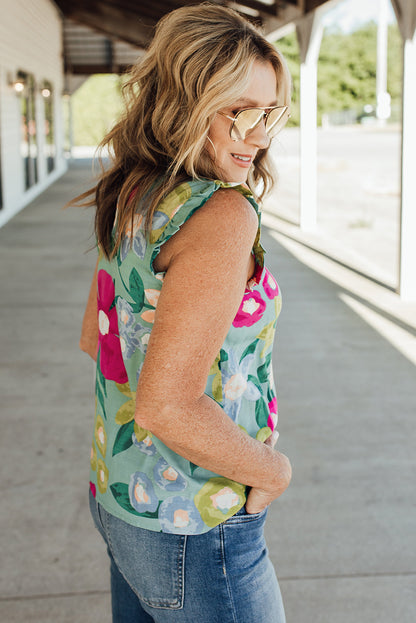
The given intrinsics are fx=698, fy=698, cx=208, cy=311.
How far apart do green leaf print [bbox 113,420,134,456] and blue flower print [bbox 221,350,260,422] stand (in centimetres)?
17

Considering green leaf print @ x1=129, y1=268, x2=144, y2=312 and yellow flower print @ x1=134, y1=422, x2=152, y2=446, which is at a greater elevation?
green leaf print @ x1=129, y1=268, x2=144, y2=312

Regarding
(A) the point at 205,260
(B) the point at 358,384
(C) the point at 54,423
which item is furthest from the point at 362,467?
(A) the point at 205,260

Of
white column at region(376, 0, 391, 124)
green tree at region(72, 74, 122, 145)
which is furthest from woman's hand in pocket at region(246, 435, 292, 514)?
white column at region(376, 0, 391, 124)

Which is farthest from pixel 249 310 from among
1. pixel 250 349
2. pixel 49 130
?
pixel 49 130

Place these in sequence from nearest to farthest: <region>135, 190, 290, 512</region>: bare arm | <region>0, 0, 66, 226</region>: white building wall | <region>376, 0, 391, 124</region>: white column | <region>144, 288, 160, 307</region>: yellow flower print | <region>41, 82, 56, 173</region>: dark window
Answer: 1. <region>135, 190, 290, 512</region>: bare arm
2. <region>144, 288, 160, 307</region>: yellow flower print
3. <region>0, 0, 66, 226</region>: white building wall
4. <region>41, 82, 56, 173</region>: dark window
5. <region>376, 0, 391, 124</region>: white column

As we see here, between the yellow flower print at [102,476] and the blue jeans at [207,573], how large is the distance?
0.08m

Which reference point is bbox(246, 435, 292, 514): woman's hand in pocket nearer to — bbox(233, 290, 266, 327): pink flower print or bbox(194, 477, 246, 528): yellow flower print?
bbox(194, 477, 246, 528): yellow flower print

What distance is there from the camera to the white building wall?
1167 centimetres

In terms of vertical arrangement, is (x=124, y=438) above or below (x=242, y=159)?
below

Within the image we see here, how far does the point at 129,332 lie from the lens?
115cm

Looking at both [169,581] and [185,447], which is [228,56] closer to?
[185,447]

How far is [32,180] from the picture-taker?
49.6ft

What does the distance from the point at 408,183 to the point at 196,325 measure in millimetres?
5634

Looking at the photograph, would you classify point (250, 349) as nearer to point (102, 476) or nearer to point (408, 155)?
point (102, 476)
